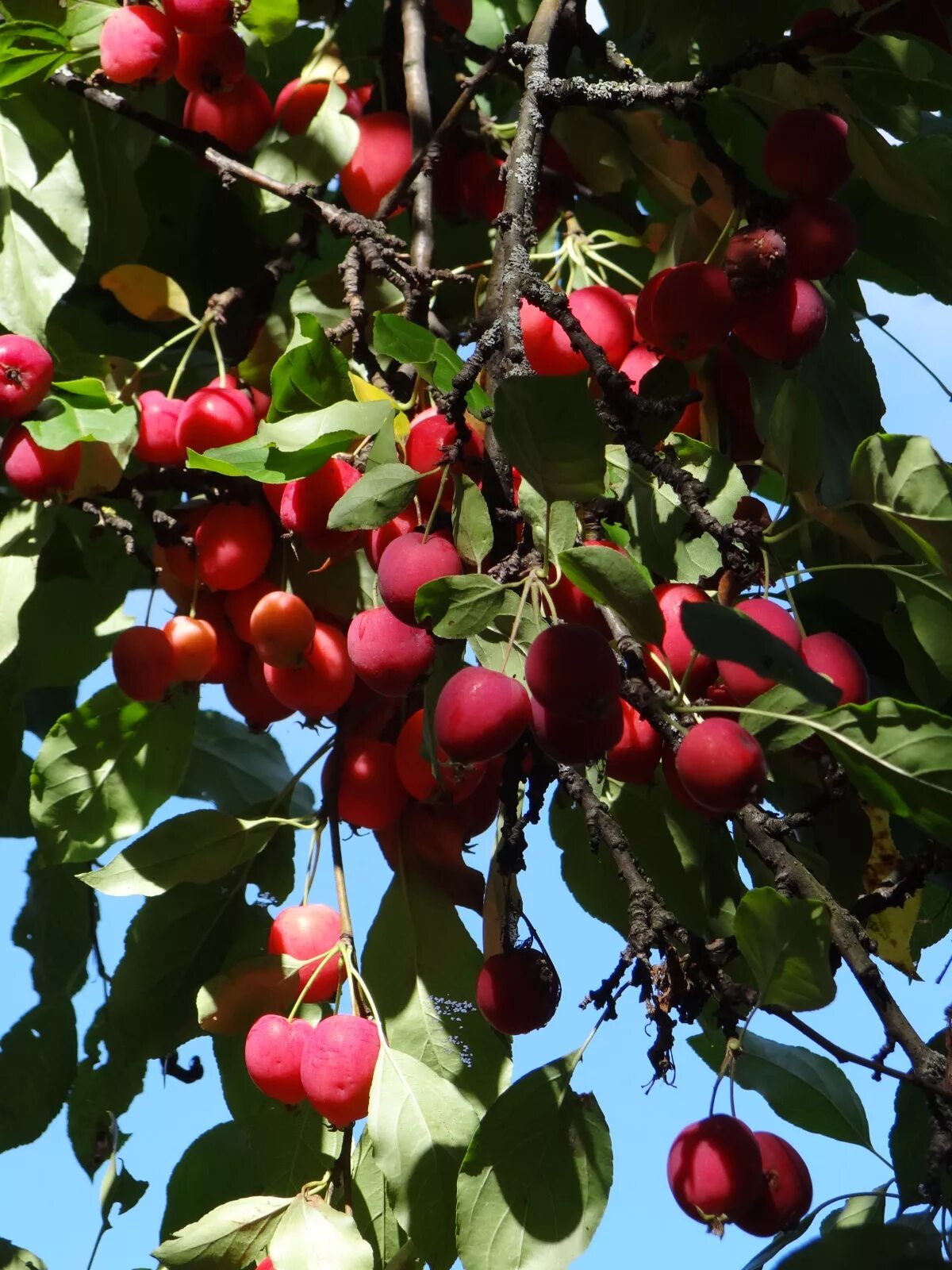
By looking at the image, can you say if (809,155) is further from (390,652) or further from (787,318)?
(390,652)

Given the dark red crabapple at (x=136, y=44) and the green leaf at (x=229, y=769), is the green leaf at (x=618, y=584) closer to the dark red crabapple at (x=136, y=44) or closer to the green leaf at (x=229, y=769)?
the dark red crabapple at (x=136, y=44)

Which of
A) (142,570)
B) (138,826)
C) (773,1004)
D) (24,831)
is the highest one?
(142,570)

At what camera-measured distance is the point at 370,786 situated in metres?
0.84

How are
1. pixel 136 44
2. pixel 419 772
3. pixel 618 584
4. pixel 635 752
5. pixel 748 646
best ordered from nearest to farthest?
pixel 748 646, pixel 618 584, pixel 635 752, pixel 419 772, pixel 136 44

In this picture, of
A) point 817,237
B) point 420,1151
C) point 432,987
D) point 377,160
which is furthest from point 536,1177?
point 377,160

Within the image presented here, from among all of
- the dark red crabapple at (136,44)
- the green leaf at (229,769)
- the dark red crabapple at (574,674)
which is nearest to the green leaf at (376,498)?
the dark red crabapple at (574,674)

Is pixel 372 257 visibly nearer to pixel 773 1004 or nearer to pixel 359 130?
pixel 359 130

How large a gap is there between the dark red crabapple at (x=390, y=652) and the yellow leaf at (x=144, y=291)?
1.34 feet

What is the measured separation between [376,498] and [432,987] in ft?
1.19

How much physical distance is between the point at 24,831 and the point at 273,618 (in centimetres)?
56

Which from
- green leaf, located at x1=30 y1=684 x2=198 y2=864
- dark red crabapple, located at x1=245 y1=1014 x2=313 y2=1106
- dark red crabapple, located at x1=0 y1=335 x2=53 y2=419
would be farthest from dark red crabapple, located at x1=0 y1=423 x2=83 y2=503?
dark red crabapple, located at x1=245 y1=1014 x2=313 y2=1106

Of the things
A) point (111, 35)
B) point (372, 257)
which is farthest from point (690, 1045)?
point (111, 35)

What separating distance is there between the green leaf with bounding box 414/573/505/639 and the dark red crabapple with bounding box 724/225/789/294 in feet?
0.88

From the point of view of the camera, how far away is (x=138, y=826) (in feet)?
3.02
